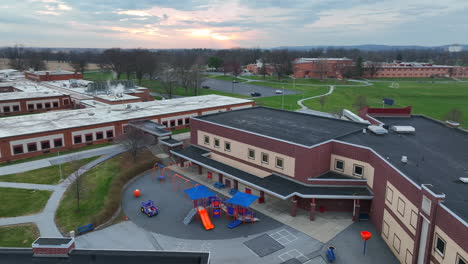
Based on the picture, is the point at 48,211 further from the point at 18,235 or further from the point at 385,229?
the point at 385,229

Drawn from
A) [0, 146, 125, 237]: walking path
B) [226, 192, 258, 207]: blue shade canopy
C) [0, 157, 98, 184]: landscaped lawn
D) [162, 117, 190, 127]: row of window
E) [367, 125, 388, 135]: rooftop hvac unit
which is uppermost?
[367, 125, 388, 135]: rooftop hvac unit

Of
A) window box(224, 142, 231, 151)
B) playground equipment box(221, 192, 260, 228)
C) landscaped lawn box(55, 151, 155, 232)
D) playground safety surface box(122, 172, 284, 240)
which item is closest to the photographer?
playground safety surface box(122, 172, 284, 240)

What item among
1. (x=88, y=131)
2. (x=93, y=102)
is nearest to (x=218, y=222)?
(x=88, y=131)

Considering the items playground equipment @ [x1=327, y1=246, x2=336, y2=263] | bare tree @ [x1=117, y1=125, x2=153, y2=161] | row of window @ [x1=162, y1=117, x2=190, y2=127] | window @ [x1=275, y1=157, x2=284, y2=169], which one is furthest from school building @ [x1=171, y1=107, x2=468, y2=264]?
row of window @ [x1=162, y1=117, x2=190, y2=127]

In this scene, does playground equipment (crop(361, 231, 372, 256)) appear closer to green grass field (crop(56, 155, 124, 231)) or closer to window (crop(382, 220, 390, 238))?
window (crop(382, 220, 390, 238))

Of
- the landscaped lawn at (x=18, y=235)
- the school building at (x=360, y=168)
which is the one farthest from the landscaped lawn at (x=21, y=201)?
the school building at (x=360, y=168)

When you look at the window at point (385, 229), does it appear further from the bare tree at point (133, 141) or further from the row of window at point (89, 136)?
the row of window at point (89, 136)
